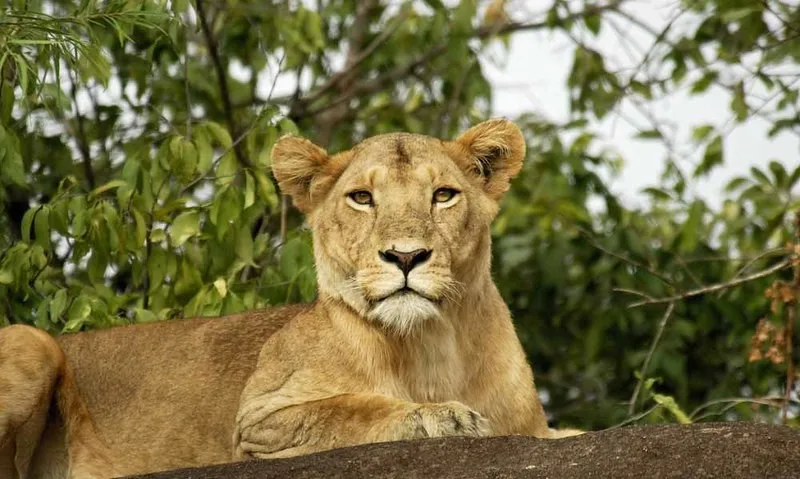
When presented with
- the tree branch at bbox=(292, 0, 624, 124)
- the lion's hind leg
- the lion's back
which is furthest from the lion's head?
the tree branch at bbox=(292, 0, 624, 124)

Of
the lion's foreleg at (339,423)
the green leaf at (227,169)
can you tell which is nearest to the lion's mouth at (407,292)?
the lion's foreleg at (339,423)

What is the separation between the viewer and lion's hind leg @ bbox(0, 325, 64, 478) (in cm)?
591

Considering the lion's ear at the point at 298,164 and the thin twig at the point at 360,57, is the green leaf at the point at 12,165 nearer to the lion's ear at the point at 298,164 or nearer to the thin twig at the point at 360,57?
the lion's ear at the point at 298,164

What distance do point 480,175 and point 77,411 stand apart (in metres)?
1.80

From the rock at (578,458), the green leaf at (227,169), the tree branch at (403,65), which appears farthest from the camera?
the tree branch at (403,65)

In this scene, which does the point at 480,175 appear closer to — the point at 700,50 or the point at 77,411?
the point at 77,411

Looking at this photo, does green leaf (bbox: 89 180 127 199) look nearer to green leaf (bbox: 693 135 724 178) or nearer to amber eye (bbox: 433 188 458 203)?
amber eye (bbox: 433 188 458 203)

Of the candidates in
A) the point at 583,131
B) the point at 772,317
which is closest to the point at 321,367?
the point at 772,317

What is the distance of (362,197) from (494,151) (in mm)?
675

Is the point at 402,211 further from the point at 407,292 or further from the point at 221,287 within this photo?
the point at 221,287

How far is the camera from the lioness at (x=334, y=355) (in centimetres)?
540

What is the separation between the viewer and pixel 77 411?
623 cm

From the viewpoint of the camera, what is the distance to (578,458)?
4633 millimetres

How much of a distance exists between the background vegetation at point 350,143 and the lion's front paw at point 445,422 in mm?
1808
